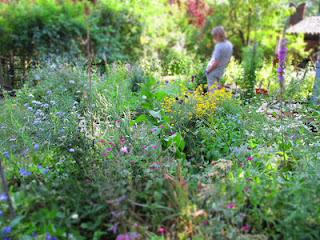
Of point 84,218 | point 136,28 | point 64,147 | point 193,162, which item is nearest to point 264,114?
point 193,162

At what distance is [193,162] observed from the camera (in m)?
3.52

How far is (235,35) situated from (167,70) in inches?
261

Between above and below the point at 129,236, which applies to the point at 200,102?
below

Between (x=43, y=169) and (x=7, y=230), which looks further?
(x=43, y=169)

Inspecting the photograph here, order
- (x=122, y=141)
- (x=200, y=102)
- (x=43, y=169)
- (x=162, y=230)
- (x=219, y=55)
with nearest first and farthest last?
1. (x=162, y=230)
2. (x=43, y=169)
3. (x=122, y=141)
4. (x=200, y=102)
5. (x=219, y=55)

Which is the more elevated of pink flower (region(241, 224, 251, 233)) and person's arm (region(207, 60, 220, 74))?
person's arm (region(207, 60, 220, 74))

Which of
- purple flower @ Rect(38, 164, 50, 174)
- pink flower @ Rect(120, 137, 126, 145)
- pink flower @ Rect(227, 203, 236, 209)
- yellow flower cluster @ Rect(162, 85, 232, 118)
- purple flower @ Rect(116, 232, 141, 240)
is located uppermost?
pink flower @ Rect(227, 203, 236, 209)

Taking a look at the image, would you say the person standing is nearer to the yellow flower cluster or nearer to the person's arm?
the person's arm

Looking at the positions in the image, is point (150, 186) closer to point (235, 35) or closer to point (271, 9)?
point (271, 9)

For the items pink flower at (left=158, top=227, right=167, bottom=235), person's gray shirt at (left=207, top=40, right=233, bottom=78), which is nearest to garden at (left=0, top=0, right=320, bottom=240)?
pink flower at (left=158, top=227, right=167, bottom=235)

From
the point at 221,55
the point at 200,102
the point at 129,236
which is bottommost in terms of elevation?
the point at 200,102

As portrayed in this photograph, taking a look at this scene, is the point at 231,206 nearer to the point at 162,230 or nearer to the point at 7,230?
the point at 162,230

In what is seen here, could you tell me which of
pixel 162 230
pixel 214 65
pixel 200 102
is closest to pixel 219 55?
pixel 214 65

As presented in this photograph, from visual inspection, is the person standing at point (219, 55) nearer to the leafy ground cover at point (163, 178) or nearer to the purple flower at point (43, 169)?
the leafy ground cover at point (163, 178)
